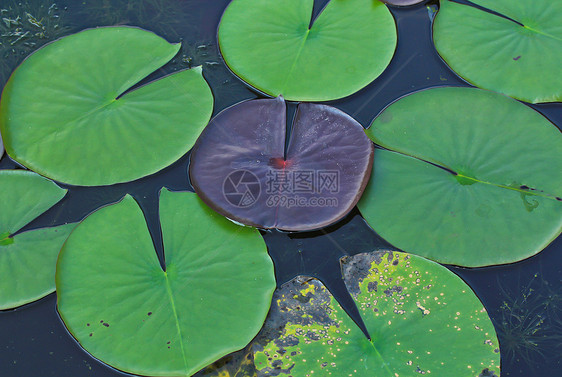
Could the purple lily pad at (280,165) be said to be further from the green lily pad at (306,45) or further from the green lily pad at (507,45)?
the green lily pad at (507,45)

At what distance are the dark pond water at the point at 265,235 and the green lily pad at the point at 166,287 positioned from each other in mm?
107

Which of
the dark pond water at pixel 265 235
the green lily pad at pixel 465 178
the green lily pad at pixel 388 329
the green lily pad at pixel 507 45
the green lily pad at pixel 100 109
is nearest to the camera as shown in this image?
the green lily pad at pixel 388 329

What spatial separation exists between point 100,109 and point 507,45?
2191mm

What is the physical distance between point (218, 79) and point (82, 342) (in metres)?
1.46

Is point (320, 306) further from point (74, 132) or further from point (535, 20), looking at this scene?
point (535, 20)

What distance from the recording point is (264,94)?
244 cm

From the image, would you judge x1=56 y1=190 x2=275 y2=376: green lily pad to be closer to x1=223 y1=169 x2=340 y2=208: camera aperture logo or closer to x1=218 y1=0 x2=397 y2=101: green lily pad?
x1=223 y1=169 x2=340 y2=208: camera aperture logo

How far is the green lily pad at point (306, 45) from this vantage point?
2.41 meters

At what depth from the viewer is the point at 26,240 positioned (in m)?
2.08

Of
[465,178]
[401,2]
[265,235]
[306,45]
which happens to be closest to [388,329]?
[265,235]

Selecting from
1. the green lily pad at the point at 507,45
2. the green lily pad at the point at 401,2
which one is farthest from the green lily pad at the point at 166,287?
the green lily pad at the point at 401,2

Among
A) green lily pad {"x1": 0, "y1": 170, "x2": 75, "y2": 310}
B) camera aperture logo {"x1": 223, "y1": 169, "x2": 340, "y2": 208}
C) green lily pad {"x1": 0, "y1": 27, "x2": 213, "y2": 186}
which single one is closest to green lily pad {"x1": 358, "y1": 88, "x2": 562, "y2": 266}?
camera aperture logo {"x1": 223, "y1": 169, "x2": 340, "y2": 208}

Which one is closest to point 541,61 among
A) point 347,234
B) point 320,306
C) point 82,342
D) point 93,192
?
point 347,234

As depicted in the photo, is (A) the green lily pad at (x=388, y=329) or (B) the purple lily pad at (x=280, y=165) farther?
(B) the purple lily pad at (x=280, y=165)
